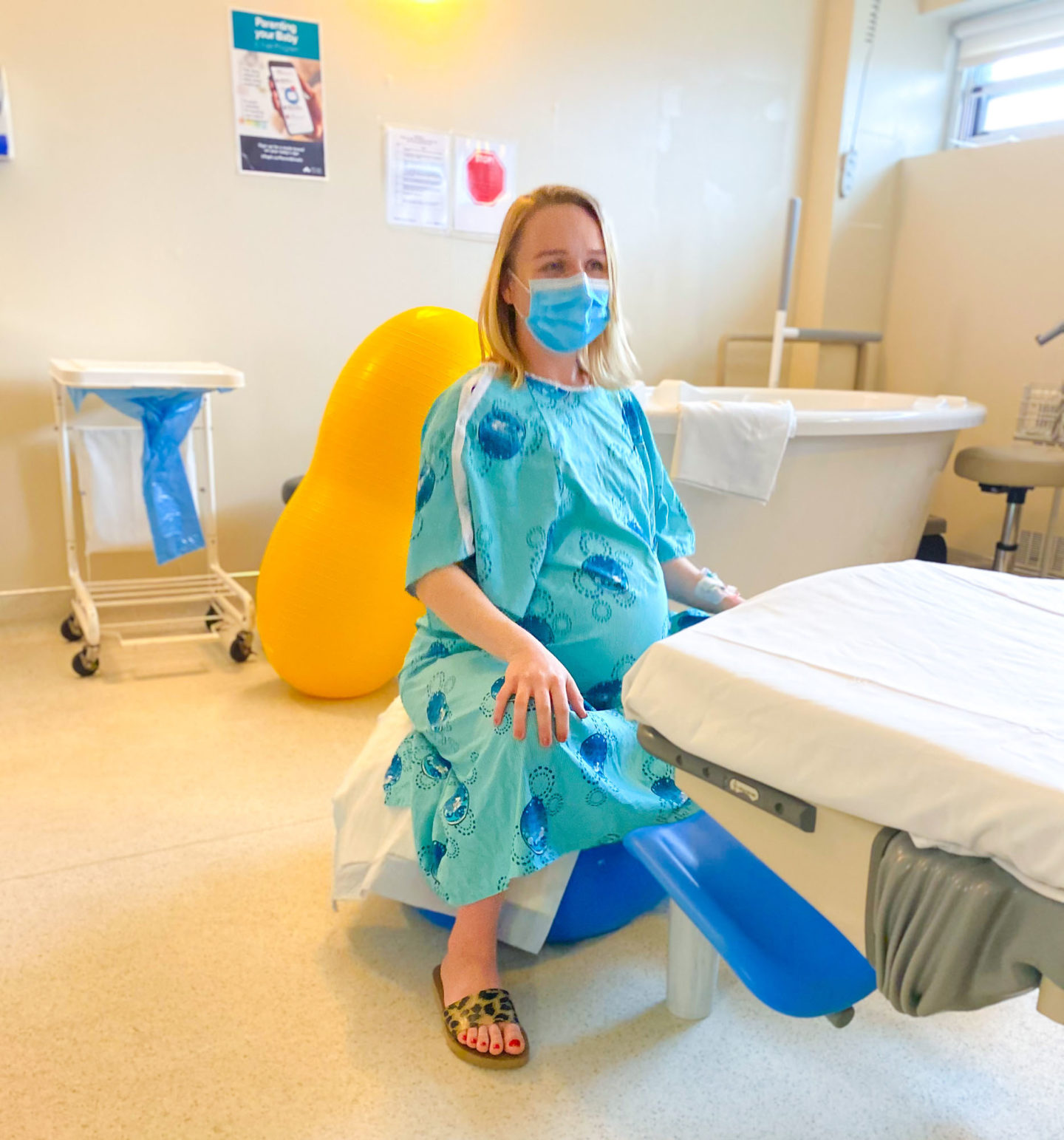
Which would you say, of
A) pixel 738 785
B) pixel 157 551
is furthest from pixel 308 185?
pixel 738 785

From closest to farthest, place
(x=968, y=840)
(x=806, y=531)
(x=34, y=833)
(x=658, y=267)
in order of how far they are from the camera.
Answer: (x=968, y=840), (x=34, y=833), (x=806, y=531), (x=658, y=267)

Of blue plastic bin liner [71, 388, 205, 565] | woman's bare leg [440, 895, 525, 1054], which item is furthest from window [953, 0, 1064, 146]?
woman's bare leg [440, 895, 525, 1054]

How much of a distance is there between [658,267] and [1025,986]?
2895 mm

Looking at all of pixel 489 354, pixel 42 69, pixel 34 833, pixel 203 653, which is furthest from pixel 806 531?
pixel 42 69

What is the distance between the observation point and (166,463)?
219 centimetres

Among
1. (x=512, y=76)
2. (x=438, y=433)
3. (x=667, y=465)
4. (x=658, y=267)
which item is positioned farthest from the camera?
(x=658, y=267)

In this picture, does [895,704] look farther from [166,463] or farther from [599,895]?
[166,463]

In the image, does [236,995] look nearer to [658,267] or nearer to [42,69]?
[42,69]

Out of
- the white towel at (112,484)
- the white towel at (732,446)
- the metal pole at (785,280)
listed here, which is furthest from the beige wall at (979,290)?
the white towel at (112,484)

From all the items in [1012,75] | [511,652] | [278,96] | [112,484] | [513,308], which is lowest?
[112,484]

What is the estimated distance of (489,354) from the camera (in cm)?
120

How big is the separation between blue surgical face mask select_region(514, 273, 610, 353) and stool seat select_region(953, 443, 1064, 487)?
1.81 metres

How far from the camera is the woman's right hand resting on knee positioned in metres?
0.93

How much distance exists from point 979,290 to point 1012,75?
845mm
